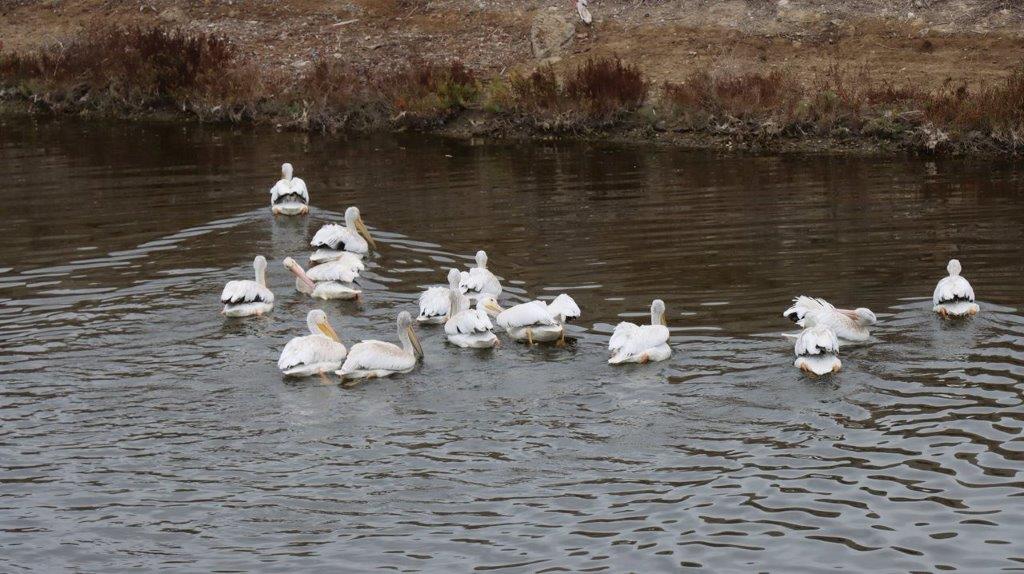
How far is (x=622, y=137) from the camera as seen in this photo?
2384 centimetres

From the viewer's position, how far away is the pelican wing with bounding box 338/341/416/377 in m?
11.6

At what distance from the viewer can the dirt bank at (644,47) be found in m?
22.8

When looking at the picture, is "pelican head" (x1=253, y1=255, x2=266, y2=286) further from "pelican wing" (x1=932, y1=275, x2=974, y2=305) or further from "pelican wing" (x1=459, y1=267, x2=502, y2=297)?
"pelican wing" (x1=932, y1=275, x2=974, y2=305)

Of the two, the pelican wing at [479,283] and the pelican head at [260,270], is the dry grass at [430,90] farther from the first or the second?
the pelican wing at [479,283]

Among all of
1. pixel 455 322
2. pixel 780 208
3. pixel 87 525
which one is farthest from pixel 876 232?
pixel 87 525

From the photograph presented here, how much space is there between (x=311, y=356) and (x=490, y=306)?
2505 mm

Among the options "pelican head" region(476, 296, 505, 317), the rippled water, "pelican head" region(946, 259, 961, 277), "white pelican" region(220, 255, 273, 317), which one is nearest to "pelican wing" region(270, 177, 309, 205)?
the rippled water

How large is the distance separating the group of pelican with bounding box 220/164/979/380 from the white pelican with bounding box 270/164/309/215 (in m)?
3.67

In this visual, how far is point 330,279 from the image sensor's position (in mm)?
14312

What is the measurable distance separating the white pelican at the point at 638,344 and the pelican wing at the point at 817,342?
120cm

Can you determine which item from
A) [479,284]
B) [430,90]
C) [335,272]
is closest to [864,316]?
[479,284]

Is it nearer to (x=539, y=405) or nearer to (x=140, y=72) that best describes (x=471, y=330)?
(x=539, y=405)

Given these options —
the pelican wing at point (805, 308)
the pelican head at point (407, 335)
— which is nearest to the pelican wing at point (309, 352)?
the pelican head at point (407, 335)

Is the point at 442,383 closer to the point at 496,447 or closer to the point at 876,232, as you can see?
the point at 496,447
